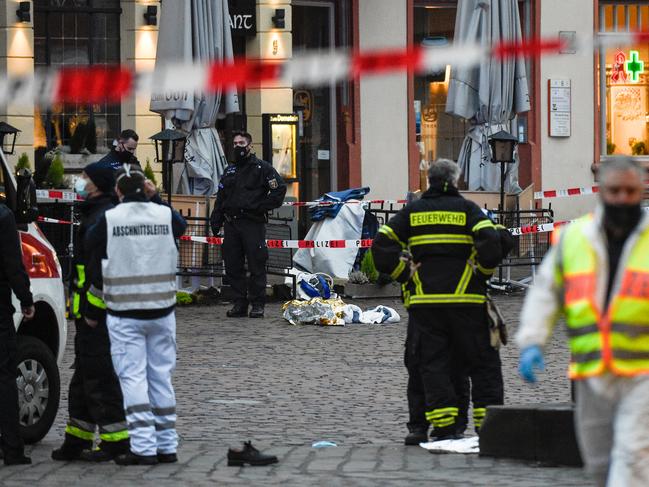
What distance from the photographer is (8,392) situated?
9789 mm

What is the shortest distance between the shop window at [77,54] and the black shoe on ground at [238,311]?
5.31 m

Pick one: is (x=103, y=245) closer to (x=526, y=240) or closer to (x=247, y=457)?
(x=247, y=457)

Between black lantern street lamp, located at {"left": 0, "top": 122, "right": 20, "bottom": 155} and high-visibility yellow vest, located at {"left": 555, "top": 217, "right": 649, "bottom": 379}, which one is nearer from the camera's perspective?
high-visibility yellow vest, located at {"left": 555, "top": 217, "right": 649, "bottom": 379}

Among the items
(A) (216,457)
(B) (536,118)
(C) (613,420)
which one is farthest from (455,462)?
(B) (536,118)

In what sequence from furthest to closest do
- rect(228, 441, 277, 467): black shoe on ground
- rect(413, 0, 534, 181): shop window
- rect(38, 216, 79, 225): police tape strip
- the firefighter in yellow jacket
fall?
1. rect(413, 0, 534, 181): shop window
2. rect(38, 216, 79, 225): police tape strip
3. rect(228, 441, 277, 467): black shoe on ground
4. the firefighter in yellow jacket

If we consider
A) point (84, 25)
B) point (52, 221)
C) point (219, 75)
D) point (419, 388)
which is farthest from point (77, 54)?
point (219, 75)

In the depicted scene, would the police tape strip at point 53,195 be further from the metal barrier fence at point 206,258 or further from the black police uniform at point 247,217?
the black police uniform at point 247,217

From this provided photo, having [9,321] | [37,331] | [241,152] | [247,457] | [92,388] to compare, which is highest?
[241,152]

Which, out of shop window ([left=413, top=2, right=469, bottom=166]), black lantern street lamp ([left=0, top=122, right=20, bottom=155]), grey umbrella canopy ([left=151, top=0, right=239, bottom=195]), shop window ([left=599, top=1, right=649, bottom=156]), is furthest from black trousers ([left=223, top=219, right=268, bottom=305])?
shop window ([left=599, top=1, right=649, bottom=156])

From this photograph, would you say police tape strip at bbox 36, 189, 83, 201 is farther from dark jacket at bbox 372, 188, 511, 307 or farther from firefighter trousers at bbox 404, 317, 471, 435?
dark jacket at bbox 372, 188, 511, 307

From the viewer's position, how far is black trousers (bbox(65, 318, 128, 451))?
9891mm

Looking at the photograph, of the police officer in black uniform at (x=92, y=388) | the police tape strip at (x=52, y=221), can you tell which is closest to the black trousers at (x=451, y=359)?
the police officer in black uniform at (x=92, y=388)

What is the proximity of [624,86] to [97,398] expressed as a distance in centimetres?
2034

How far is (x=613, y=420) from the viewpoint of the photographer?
6.85 m
